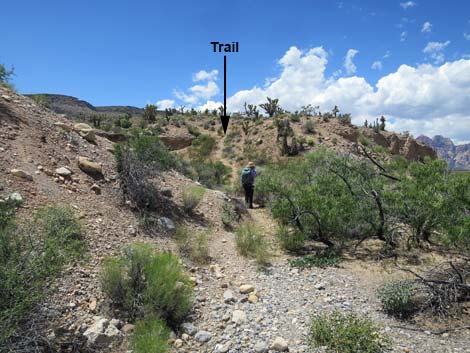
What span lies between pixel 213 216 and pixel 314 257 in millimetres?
3031

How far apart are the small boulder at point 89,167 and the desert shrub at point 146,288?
3749mm

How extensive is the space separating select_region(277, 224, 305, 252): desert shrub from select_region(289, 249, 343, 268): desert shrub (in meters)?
0.41

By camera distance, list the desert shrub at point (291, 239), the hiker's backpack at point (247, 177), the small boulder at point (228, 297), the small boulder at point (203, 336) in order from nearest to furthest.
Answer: the small boulder at point (203, 336) < the small boulder at point (228, 297) < the desert shrub at point (291, 239) < the hiker's backpack at point (247, 177)

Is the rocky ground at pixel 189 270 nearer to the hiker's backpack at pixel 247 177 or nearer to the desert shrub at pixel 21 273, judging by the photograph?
the desert shrub at pixel 21 273

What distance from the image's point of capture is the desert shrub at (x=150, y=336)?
372cm

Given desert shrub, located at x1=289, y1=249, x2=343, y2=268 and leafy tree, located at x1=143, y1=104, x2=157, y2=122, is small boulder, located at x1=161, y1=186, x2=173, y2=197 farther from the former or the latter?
leafy tree, located at x1=143, y1=104, x2=157, y2=122

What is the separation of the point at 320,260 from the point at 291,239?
2.83 feet

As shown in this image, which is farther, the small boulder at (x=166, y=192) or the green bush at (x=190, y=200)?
the small boulder at (x=166, y=192)

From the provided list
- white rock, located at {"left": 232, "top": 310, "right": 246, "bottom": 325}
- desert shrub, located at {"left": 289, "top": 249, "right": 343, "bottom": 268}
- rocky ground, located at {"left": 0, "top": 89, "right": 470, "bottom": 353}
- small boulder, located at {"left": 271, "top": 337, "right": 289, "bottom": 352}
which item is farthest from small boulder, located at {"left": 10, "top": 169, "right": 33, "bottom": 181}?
small boulder, located at {"left": 271, "top": 337, "right": 289, "bottom": 352}

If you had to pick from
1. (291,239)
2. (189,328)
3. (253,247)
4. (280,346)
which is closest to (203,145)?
(291,239)

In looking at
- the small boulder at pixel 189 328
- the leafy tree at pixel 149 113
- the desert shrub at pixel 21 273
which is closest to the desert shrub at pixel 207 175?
the small boulder at pixel 189 328

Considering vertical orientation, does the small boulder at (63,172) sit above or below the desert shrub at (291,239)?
above

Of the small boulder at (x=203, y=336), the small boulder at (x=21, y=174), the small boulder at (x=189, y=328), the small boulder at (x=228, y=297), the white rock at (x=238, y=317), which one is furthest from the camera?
the small boulder at (x=21, y=174)

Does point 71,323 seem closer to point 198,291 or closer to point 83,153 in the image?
point 198,291
